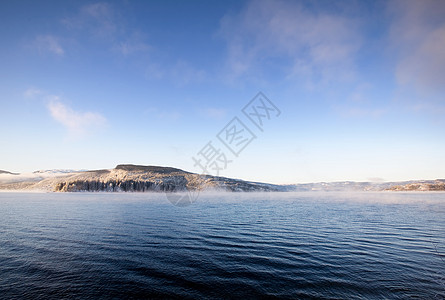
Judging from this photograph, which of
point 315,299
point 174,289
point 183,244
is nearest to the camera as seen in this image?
point 315,299

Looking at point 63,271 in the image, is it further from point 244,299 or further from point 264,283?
point 264,283

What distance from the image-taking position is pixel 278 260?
67.5 feet

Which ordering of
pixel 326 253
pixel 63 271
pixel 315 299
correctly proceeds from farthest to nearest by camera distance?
1. pixel 326 253
2. pixel 63 271
3. pixel 315 299

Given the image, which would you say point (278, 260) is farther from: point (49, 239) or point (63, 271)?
point (49, 239)

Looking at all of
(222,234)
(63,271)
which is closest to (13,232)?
(63,271)

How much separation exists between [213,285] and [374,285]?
12214 millimetres

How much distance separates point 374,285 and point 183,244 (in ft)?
65.2

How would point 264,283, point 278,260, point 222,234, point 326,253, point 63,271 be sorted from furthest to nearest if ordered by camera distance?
point 222,234 < point 326,253 < point 278,260 < point 63,271 < point 264,283

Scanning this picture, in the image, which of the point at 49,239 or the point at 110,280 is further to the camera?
the point at 49,239

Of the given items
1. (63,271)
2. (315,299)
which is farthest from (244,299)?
(63,271)

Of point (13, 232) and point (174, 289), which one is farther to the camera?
point (13, 232)

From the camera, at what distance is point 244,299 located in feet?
44.0

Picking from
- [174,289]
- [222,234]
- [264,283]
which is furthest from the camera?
[222,234]

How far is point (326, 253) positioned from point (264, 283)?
11.2 meters
